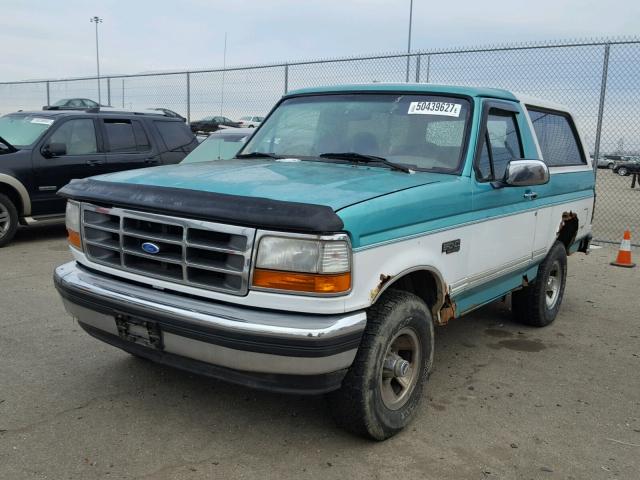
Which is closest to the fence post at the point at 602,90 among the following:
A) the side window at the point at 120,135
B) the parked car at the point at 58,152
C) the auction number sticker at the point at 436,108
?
the auction number sticker at the point at 436,108

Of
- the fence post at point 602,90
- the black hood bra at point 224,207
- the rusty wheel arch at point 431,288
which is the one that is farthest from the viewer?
the fence post at point 602,90

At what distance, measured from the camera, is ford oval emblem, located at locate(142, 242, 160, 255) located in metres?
3.03

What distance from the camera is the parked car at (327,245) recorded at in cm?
271

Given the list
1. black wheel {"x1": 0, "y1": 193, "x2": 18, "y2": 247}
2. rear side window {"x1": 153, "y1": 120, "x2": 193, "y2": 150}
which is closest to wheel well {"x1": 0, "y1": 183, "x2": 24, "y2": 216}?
black wheel {"x1": 0, "y1": 193, "x2": 18, "y2": 247}

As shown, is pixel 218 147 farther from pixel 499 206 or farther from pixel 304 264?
pixel 304 264

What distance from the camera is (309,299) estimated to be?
271 centimetres

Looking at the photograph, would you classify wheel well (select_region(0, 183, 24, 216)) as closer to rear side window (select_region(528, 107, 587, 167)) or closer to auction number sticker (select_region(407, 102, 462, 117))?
auction number sticker (select_region(407, 102, 462, 117))

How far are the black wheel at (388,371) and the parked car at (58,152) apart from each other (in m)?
6.66

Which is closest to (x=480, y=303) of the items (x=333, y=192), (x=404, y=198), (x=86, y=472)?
(x=404, y=198)

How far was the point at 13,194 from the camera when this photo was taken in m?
8.21

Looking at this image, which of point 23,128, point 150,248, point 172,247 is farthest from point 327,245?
point 23,128

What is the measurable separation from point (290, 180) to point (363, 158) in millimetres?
772

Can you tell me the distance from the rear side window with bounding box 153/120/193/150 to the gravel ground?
5249 mm

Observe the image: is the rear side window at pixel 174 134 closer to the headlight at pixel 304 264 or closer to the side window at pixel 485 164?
the side window at pixel 485 164
